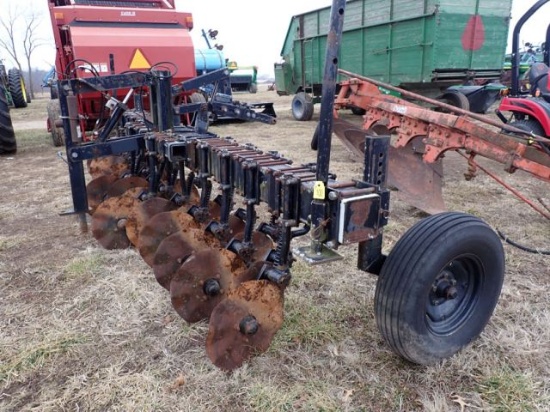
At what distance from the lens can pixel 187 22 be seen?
6.00 meters

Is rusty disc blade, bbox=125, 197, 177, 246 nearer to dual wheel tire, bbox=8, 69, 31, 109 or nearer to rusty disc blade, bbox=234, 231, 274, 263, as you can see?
rusty disc blade, bbox=234, 231, 274, 263

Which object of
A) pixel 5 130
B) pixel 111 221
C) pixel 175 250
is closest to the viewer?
pixel 175 250

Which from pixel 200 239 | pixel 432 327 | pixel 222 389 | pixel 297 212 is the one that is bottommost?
pixel 222 389

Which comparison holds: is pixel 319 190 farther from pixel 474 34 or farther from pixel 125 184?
pixel 474 34

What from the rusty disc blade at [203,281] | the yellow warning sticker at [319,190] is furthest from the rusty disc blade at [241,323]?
the yellow warning sticker at [319,190]

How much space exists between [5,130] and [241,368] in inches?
266

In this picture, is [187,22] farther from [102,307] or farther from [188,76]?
[102,307]

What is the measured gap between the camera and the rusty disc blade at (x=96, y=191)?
4121mm

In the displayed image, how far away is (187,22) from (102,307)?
4.46m

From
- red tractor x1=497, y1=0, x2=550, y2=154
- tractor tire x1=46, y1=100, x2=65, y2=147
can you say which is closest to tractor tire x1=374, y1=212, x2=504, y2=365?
red tractor x1=497, y1=0, x2=550, y2=154

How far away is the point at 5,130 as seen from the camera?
714cm

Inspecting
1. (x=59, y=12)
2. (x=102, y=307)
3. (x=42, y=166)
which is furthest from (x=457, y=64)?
(x=102, y=307)

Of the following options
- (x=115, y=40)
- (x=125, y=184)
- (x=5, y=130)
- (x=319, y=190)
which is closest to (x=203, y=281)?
(x=319, y=190)

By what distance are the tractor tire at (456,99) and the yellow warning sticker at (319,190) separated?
8.75m
